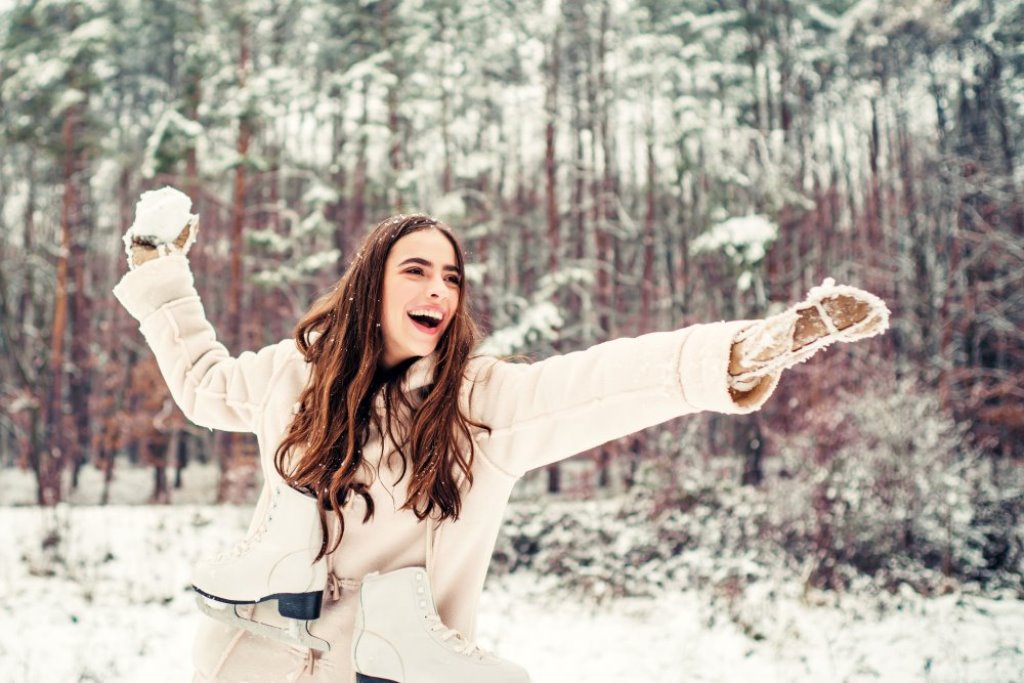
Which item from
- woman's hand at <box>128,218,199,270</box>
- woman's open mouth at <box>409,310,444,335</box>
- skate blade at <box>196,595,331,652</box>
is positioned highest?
woman's hand at <box>128,218,199,270</box>

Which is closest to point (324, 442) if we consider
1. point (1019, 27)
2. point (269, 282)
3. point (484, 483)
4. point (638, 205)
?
point (484, 483)

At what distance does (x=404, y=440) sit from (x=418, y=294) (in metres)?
0.36

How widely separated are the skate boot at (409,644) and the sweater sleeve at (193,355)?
673 mm

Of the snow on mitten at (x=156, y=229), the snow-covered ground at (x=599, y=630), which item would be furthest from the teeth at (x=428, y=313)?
the snow-covered ground at (x=599, y=630)

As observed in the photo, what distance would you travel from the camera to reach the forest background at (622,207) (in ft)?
25.0

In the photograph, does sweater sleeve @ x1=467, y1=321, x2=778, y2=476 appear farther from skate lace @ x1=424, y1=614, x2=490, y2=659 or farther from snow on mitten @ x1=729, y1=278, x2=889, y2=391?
skate lace @ x1=424, y1=614, x2=490, y2=659

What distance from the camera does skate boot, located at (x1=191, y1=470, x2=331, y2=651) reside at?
148 centimetres

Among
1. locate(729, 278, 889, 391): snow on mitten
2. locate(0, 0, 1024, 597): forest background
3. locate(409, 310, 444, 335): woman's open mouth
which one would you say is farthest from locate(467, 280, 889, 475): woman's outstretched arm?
locate(0, 0, 1024, 597): forest background

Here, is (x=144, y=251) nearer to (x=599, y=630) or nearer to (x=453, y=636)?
(x=453, y=636)

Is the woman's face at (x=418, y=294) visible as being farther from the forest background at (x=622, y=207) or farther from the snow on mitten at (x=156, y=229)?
the forest background at (x=622, y=207)

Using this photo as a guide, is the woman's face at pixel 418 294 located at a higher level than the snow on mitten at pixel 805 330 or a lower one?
higher

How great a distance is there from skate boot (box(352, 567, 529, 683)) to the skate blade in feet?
0.47

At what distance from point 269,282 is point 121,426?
512 cm

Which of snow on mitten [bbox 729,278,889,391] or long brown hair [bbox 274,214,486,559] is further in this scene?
long brown hair [bbox 274,214,486,559]
